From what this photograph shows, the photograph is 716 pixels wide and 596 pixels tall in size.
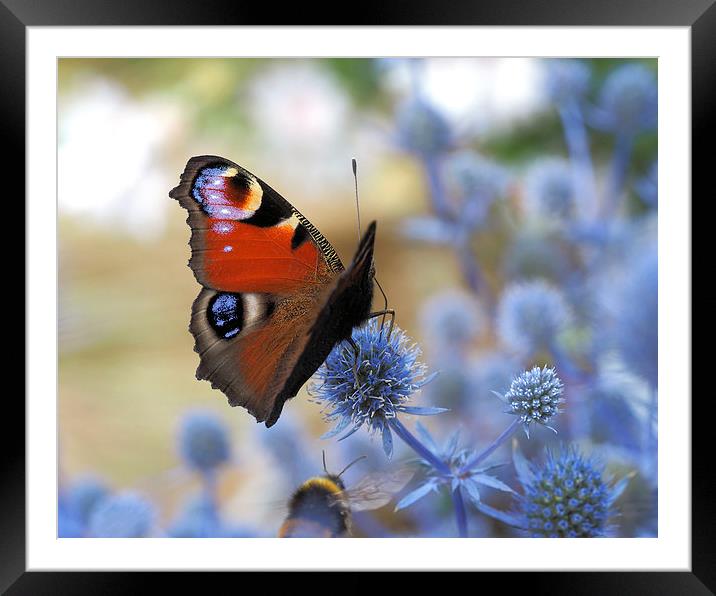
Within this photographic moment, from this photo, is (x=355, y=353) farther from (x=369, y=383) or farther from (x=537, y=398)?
(x=537, y=398)

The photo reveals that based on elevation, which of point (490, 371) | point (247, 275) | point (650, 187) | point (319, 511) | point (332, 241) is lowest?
point (319, 511)

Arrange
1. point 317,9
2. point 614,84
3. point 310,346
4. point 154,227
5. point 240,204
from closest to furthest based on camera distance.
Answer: point 310,346 < point 240,204 < point 317,9 < point 614,84 < point 154,227

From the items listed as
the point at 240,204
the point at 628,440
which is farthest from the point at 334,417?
the point at 628,440

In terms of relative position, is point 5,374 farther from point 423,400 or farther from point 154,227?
point 423,400

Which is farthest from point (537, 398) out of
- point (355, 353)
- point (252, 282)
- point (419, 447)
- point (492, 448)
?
point (252, 282)

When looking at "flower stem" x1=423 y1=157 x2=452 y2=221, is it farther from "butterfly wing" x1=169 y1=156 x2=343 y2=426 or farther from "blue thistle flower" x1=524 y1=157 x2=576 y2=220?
"butterfly wing" x1=169 y1=156 x2=343 y2=426

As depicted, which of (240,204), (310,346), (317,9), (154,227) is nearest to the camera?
(310,346)

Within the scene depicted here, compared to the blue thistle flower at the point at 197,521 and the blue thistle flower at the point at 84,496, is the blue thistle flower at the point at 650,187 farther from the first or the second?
the blue thistle flower at the point at 84,496
